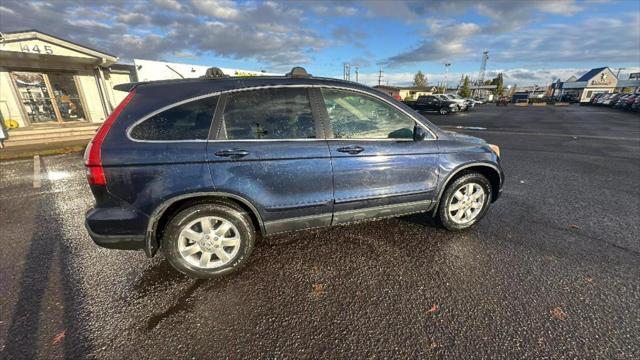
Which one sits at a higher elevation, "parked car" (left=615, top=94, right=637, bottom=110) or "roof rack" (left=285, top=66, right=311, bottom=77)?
"roof rack" (left=285, top=66, right=311, bottom=77)

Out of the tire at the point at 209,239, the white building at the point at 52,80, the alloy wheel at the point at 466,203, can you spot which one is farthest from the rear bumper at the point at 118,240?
the white building at the point at 52,80

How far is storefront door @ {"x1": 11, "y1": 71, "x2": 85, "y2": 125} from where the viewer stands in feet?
35.0

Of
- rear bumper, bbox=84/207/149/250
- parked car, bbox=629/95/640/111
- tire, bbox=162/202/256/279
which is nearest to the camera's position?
rear bumper, bbox=84/207/149/250

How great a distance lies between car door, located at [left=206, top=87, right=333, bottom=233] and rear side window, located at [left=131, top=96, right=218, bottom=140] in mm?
93

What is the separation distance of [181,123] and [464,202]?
127 inches

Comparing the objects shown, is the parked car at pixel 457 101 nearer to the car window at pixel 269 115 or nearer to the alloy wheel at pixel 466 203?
the alloy wheel at pixel 466 203

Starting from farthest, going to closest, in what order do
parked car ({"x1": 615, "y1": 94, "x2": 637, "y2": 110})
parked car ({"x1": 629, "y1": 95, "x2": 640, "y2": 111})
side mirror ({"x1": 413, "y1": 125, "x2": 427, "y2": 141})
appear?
parked car ({"x1": 615, "y1": 94, "x2": 637, "y2": 110}) → parked car ({"x1": 629, "y1": 95, "x2": 640, "y2": 111}) → side mirror ({"x1": 413, "y1": 125, "x2": 427, "y2": 141})

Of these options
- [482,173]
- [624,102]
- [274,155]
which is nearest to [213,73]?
[274,155]

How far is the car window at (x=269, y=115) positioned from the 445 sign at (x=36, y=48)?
13.3 metres

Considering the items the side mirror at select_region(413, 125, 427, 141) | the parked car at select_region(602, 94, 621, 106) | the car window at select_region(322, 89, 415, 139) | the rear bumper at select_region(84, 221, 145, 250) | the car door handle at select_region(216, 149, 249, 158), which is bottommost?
the parked car at select_region(602, 94, 621, 106)

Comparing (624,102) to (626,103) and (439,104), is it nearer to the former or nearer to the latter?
(626,103)

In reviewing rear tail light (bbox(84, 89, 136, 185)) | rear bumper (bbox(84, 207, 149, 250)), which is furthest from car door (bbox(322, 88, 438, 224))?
rear tail light (bbox(84, 89, 136, 185))

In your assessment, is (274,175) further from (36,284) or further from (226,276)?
(36,284)

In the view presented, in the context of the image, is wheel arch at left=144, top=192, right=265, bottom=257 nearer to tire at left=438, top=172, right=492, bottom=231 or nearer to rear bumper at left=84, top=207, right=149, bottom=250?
rear bumper at left=84, top=207, right=149, bottom=250
